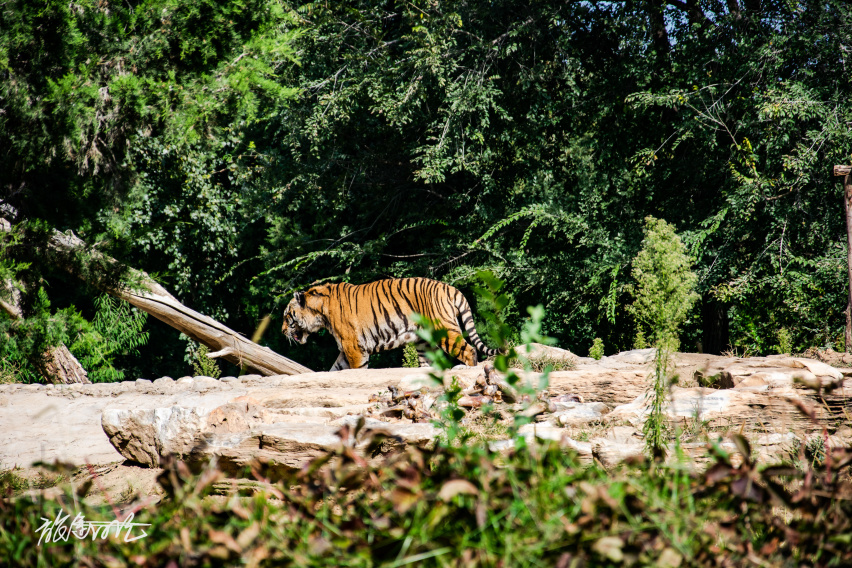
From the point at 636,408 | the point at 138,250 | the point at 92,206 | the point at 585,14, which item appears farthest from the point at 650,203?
the point at 138,250

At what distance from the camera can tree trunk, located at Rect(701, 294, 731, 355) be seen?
925 cm

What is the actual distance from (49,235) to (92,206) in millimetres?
449

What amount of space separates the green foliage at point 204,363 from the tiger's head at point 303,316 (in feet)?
3.97

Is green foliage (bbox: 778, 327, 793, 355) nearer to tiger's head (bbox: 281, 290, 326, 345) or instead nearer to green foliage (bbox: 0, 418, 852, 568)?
tiger's head (bbox: 281, 290, 326, 345)

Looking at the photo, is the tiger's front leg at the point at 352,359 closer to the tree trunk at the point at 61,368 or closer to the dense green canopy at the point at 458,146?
the dense green canopy at the point at 458,146

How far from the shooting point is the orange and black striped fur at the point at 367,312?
886 cm

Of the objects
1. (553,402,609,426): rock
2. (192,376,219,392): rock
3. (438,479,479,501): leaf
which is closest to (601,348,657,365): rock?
(553,402,609,426): rock

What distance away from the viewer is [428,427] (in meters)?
3.81

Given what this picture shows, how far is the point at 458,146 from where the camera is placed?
30.4ft

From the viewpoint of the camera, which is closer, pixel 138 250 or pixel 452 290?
pixel 452 290

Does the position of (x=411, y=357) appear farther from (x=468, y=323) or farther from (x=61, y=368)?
(x=61, y=368)

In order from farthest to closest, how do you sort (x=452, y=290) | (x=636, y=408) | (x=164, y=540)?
Result: (x=452, y=290)
(x=636, y=408)
(x=164, y=540)

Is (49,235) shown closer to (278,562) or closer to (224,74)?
(224,74)

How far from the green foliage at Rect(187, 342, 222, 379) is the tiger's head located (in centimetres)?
121
